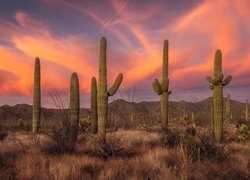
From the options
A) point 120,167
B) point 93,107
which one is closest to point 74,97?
point 93,107

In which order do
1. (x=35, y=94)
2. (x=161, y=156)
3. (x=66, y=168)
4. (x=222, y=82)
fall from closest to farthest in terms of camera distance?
(x=66, y=168) < (x=161, y=156) < (x=222, y=82) < (x=35, y=94)

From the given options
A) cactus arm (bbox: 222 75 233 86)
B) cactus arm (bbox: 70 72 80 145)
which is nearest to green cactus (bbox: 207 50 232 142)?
cactus arm (bbox: 222 75 233 86)

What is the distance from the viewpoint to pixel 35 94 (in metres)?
26.2

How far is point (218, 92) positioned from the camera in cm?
1903

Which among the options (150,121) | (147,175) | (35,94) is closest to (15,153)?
(147,175)

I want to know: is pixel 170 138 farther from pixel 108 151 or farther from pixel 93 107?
pixel 93 107

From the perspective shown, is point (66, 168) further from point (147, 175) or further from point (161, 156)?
point (161, 156)

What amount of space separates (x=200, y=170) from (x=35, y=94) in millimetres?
19168

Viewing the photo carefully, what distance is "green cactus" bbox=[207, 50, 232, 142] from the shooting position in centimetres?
1878

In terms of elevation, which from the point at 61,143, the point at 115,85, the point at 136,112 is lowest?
the point at 61,143

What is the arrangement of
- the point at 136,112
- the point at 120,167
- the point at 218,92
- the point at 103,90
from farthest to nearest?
1. the point at 136,112
2. the point at 218,92
3. the point at 103,90
4. the point at 120,167

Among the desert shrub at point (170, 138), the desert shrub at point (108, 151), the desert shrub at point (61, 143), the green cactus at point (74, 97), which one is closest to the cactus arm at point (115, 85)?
the green cactus at point (74, 97)

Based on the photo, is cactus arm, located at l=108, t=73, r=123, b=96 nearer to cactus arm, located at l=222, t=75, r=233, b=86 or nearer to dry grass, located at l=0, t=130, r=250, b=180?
cactus arm, located at l=222, t=75, r=233, b=86

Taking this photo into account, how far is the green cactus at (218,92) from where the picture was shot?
18781mm
